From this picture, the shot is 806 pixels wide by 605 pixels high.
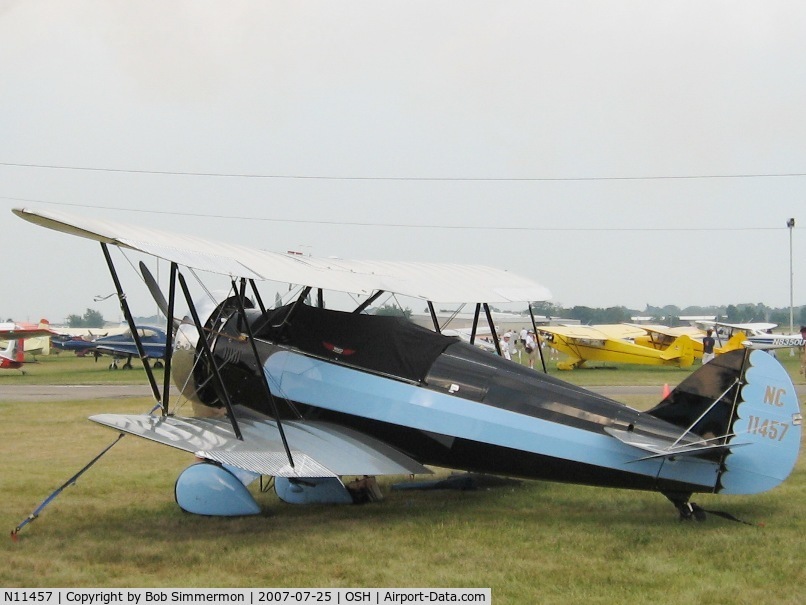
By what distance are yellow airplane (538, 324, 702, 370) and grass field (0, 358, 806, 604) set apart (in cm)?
1801

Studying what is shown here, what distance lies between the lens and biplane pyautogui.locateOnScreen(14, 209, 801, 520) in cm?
627

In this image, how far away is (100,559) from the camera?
5.93 meters

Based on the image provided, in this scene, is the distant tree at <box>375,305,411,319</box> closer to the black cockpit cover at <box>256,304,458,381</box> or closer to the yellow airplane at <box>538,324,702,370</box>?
the black cockpit cover at <box>256,304,458,381</box>

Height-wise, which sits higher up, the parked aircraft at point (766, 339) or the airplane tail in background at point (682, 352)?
the parked aircraft at point (766, 339)

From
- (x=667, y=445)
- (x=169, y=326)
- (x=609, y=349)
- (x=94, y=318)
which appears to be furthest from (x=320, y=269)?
(x=94, y=318)

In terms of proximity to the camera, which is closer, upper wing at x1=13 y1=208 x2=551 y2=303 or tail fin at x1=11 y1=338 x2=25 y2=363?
upper wing at x1=13 y1=208 x2=551 y2=303

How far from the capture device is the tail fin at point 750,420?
616 cm

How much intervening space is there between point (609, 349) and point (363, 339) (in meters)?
21.5

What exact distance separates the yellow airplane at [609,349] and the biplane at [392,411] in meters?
19.9

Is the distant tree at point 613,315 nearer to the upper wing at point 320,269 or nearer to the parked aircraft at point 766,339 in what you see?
the parked aircraft at point 766,339

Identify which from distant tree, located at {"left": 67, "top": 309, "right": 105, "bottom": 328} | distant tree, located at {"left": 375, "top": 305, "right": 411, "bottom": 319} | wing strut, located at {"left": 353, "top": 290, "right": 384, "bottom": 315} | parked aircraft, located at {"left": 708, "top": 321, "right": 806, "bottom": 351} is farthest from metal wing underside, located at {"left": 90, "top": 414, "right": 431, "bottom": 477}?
distant tree, located at {"left": 67, "top": 309, "right": 105, "bottom": 328}

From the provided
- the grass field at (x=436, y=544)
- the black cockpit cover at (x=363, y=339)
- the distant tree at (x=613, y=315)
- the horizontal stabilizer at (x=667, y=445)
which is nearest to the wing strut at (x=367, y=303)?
the black cockpit cover at (x=363, y=339)

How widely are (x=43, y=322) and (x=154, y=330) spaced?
42.1ft

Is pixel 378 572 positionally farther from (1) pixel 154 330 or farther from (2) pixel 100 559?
(1) pixel 154 330
